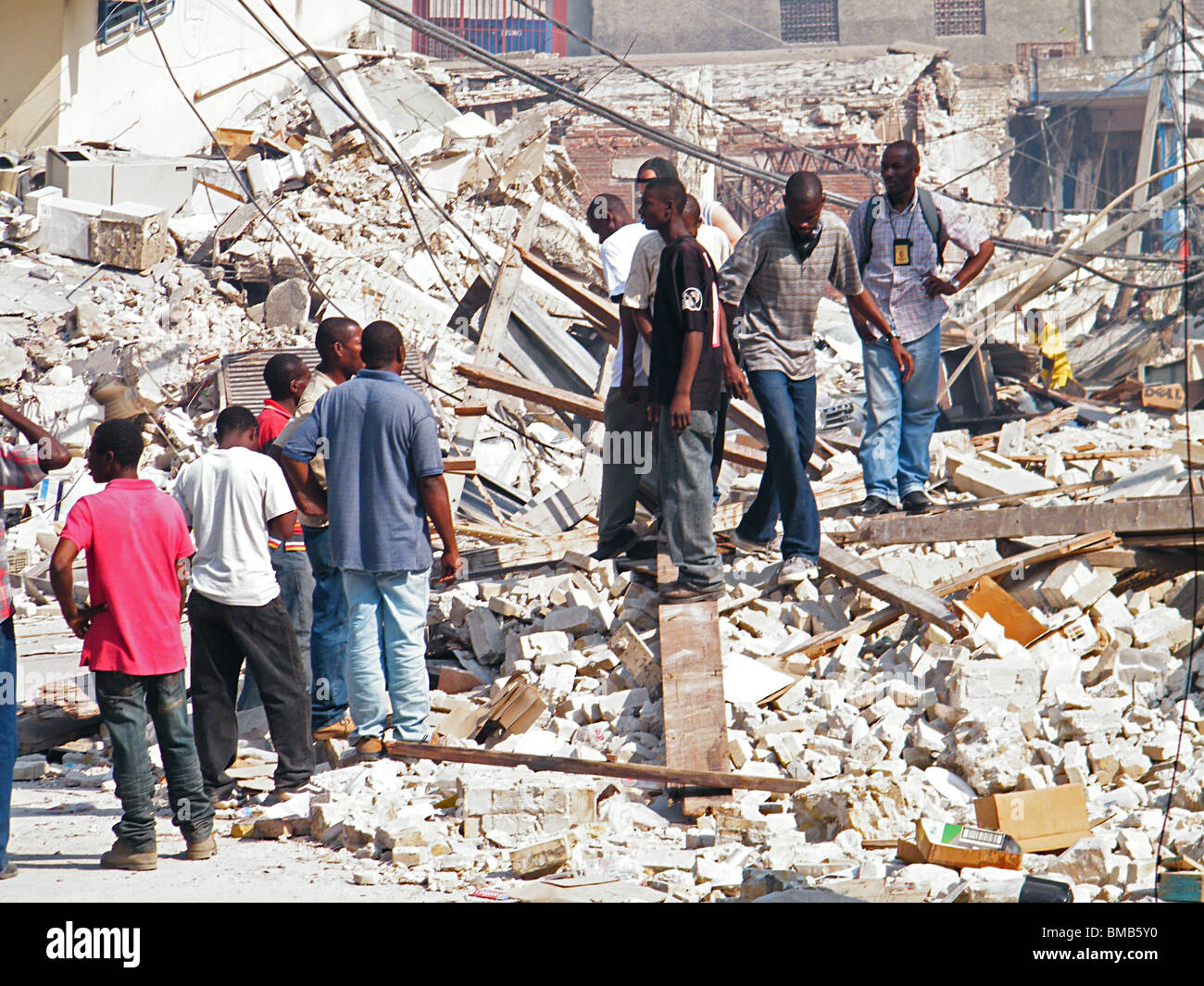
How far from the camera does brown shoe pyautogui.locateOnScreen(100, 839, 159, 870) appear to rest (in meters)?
3.88

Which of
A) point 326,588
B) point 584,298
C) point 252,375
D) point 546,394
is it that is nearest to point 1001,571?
point 546,394

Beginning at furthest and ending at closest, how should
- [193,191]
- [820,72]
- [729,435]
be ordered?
[820,72]
[193,191]
[729,435]

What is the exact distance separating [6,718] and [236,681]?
38.3 inches

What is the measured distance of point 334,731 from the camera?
199 inches

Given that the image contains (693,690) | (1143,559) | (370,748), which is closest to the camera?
(693,690)

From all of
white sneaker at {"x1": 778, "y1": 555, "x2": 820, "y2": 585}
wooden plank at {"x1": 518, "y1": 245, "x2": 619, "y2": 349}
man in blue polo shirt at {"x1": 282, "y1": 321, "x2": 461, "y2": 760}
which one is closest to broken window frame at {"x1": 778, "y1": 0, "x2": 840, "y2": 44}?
wooden plank at {"x1": 518, "y1": 245, "x2": 619, "y2": 349}

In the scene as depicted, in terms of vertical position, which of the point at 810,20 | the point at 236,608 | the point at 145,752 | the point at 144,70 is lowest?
the point at 145,752

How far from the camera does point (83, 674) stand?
234 inches

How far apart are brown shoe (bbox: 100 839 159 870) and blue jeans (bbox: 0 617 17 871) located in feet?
1.03

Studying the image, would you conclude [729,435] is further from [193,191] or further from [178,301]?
[193,191]

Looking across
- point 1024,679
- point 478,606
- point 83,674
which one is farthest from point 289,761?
point 1024,679

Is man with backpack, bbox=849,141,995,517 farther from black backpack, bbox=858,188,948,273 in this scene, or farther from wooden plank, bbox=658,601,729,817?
wooden plank, bbox=658,601,729,817

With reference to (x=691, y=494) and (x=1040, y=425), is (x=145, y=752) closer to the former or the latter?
(x=691, y=494)

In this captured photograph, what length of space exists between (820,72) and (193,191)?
12.8m
